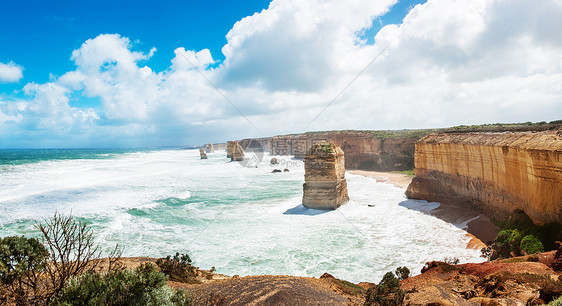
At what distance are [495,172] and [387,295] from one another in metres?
13.0

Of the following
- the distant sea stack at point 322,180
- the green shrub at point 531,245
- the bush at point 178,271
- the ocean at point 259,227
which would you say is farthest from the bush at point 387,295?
the distant sea stack at point 322,180

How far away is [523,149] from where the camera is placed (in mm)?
12016

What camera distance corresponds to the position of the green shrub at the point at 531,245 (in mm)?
9867

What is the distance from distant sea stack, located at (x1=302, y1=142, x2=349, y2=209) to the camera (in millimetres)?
18906

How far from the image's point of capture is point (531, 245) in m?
10.1

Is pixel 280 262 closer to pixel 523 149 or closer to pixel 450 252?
pixel 450 252

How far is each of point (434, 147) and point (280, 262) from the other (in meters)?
16.3

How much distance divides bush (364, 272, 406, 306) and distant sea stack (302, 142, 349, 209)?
477 inches

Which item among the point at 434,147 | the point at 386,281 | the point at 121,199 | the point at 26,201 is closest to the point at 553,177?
the point at 386,281

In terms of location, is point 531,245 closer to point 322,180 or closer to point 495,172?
point 495,172

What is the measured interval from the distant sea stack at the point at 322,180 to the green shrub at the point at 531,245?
33.7ft

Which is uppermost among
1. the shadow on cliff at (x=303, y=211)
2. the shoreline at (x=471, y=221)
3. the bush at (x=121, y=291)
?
the bush at (x=121, y=291)

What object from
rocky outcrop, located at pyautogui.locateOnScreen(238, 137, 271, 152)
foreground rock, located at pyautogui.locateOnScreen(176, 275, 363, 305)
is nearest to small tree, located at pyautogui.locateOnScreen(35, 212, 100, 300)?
foreground rock, located at pyautogui.locateOnScreen(176, 275, 363, 305)

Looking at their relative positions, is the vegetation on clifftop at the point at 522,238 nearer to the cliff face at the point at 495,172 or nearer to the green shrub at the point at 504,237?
the green shrub at the point at 504,237
